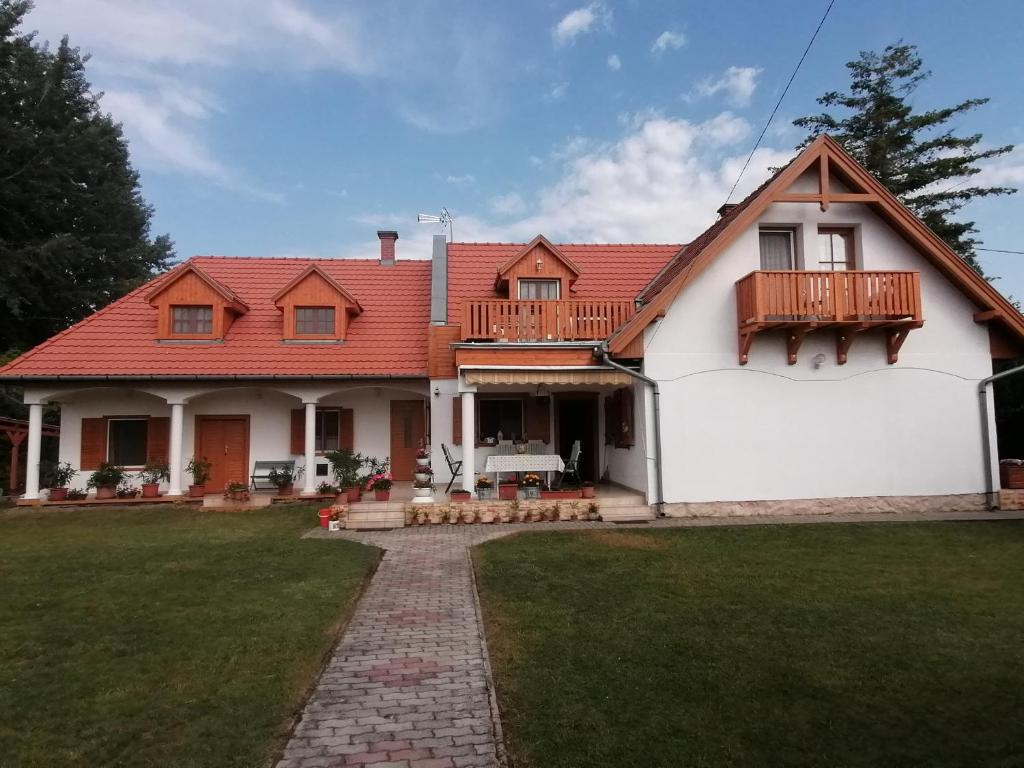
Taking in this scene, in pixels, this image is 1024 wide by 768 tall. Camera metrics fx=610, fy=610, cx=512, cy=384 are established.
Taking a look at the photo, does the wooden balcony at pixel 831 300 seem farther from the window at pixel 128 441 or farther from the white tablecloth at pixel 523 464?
the window at pixel 128 441

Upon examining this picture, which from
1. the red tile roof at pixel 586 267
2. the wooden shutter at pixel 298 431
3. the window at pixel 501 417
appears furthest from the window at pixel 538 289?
the wooden shutter at pixel 298 431

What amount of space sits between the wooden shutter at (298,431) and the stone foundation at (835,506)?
28.3 ft

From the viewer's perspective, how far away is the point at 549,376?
38.3 feet

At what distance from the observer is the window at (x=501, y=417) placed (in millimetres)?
14453

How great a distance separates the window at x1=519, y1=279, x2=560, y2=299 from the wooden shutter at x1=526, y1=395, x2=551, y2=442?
241 cm

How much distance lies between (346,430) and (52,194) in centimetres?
1850

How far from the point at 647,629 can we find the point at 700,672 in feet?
2.97

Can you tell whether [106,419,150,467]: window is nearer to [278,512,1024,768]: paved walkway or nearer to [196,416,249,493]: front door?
[196,416,249,493]: front door

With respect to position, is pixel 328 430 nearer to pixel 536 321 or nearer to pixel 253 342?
pixel 253 342

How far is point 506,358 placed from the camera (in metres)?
11.9

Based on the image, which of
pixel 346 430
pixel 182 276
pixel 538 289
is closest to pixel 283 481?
pixel 346 430

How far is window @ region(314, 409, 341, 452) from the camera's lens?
15.0 metres

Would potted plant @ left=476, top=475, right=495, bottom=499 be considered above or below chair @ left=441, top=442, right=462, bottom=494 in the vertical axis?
below

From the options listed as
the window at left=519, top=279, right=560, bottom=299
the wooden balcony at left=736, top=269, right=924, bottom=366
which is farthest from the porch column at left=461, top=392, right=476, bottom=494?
the wooden balcony at left=736, top=269, right=924, bottom=366
